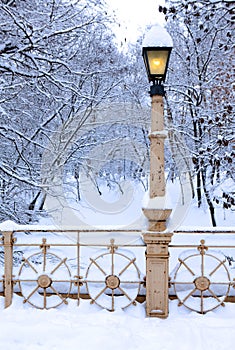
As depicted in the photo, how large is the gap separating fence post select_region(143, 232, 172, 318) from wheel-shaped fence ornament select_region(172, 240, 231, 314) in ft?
0.70

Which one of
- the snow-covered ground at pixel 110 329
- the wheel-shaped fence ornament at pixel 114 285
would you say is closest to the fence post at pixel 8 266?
the snow-covered ground at pixel 110 329

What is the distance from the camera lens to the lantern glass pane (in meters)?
5.14

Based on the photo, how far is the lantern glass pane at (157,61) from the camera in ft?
16.9

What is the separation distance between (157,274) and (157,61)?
107 inches

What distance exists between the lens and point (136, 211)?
24.6 m

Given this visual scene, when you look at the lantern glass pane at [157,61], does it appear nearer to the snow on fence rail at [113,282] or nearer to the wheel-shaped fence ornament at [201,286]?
the snow on fence rail at [113,282]

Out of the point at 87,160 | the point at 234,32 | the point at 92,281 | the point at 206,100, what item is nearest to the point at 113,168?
the point at 206,100

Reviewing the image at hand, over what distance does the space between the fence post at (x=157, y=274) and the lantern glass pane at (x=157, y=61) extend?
6.74ft

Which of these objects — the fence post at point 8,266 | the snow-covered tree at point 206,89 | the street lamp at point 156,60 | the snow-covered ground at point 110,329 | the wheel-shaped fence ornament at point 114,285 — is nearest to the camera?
the snow-covered ground at point 110,329

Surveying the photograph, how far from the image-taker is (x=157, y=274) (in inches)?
207

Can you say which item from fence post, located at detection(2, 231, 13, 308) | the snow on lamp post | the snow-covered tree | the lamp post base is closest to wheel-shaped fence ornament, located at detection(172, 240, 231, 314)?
the lamp post base

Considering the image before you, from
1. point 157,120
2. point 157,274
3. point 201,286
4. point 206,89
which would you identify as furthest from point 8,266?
point 206,89

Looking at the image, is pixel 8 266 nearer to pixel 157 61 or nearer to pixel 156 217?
pixel 156 217

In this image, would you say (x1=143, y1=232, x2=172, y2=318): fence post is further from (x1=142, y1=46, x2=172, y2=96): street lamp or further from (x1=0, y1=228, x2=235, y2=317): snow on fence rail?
(x1=142, y1=46, x2=172, y2=96): street lamp
